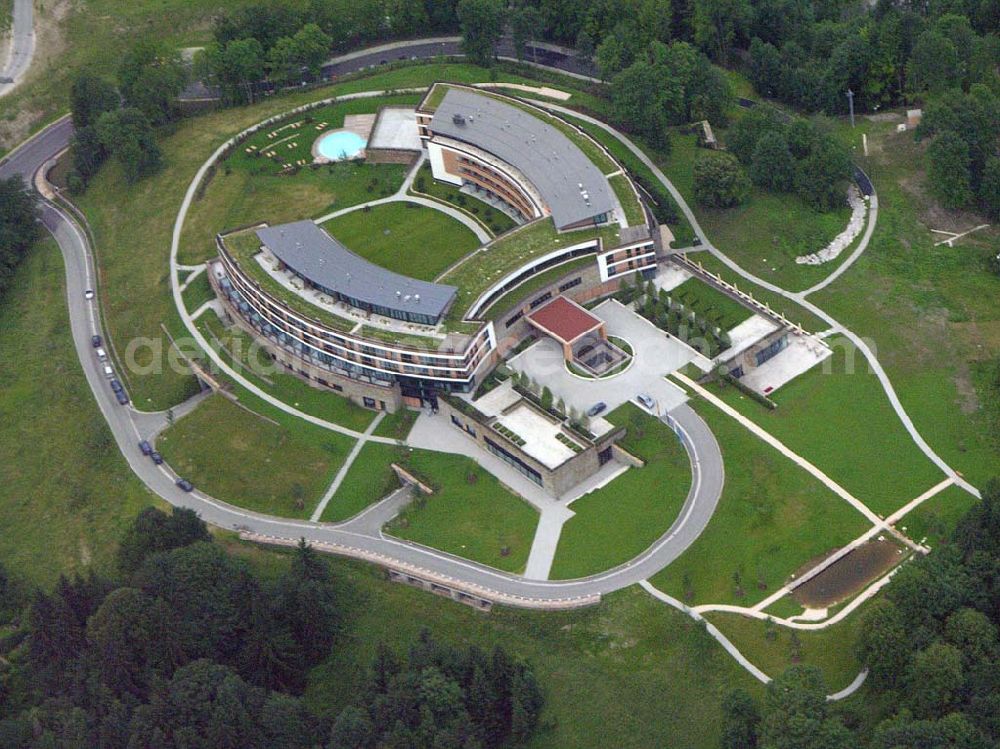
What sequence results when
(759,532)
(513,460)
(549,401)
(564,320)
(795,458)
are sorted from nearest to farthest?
(759,532) → (795,458) → (513,460) → (549,401) → (564,320)

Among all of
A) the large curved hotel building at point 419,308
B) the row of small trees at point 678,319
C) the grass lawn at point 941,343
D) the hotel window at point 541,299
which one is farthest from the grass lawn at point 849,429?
the large curved hotel building at point 419,308

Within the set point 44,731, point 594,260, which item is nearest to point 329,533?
point 44,731

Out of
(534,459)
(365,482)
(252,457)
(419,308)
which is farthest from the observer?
(252,457)

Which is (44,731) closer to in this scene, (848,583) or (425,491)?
(425,491)

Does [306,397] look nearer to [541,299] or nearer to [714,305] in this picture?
[541,299]

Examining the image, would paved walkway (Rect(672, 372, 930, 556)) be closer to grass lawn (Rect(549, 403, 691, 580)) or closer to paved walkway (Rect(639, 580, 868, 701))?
grass lawn (Rect(549, 403, 691, 580))

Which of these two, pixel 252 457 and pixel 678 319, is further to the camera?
pixel 678 319

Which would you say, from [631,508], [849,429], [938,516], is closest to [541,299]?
[631,508]

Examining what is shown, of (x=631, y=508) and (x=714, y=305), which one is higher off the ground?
(x=714, y=305)
